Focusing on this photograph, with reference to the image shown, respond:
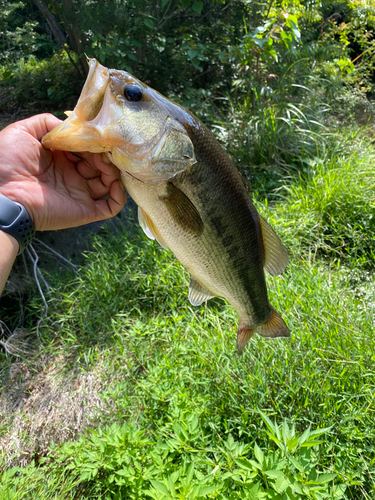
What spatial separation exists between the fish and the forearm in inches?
17.5

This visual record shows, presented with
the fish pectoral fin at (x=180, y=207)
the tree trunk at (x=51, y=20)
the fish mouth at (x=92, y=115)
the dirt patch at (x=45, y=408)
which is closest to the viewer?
the fish mouth at (x=92, y=115)

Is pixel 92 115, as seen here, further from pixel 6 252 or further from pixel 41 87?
pixel 41 87

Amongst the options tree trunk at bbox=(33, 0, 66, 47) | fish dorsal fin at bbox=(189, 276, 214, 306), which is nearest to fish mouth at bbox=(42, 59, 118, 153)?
fish dorsal fin at bbox=(189, 276, 214, 306)

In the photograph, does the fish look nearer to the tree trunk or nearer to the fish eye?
the fish eye

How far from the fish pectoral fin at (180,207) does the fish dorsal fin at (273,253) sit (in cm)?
38

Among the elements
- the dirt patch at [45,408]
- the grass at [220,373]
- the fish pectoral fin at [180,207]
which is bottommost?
the dirt patch at [45,408]

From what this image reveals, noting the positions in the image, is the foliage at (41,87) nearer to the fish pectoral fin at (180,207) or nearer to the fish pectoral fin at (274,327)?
the fish pectoral fin at (180,207)

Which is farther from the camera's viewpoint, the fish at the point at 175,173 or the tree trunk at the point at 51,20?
the tree trunk at the point at 51,20

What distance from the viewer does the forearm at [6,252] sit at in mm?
1521

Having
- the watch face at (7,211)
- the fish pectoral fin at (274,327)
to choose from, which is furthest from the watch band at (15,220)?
the fish pectoral fin at (274,327)

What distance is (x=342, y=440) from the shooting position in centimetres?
221

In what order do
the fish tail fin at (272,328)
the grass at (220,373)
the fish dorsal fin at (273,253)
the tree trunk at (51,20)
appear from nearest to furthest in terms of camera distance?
the fish dorsal fin at (273,253) → the fish tail fin at (272,328) → the grass at (220,373) → the tree trunk at (51,20)

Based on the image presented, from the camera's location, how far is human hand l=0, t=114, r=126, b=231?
5.44 feet

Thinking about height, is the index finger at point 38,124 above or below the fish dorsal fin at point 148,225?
above
